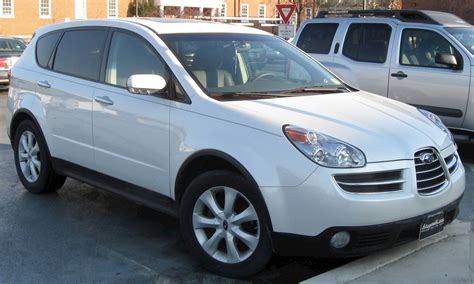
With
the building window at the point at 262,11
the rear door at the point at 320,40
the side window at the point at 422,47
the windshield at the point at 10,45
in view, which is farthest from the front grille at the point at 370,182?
the building window at the point at 262,11

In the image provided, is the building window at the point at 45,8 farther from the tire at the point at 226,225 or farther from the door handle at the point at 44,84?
the tire at the point at 226,225

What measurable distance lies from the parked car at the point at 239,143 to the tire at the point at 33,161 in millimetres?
112

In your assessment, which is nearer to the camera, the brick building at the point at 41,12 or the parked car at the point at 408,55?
the parked car at the point at 408,55

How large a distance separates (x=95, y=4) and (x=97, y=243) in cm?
4865

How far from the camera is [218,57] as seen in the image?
4.82 m

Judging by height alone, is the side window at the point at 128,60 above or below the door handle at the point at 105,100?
above

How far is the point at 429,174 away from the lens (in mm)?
3943

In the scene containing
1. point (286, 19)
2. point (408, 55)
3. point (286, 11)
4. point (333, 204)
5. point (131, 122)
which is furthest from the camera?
point (286, 19)

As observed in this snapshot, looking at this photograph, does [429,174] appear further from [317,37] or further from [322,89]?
[317,37]

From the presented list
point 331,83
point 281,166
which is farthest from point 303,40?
point 281,166

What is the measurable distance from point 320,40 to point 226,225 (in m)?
6.29

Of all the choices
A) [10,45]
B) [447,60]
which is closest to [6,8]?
[10,45]

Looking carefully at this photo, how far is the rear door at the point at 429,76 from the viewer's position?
7.94 m

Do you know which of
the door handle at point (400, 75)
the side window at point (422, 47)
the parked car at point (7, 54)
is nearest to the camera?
the side window at point (422, 47)
